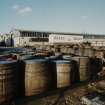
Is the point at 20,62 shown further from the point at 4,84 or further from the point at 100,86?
the point at 100,86

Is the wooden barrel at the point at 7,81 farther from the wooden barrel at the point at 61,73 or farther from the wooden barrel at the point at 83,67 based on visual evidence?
the wooden barrel at the point at 83,67

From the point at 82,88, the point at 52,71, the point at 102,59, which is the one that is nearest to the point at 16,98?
the point at 52,71

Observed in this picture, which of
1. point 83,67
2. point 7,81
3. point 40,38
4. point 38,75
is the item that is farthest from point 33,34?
point 7,81

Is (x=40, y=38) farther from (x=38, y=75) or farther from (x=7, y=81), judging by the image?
(x=7, y=81)

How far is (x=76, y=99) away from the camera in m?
6.86

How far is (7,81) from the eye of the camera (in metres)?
6.47

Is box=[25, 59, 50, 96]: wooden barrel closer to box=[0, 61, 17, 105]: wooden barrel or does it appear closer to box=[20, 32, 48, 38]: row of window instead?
box=[0, 61, 17, 105]: wooden barrel

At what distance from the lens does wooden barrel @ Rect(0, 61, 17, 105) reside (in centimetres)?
638

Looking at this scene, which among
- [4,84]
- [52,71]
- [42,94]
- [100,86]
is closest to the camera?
[4,84]

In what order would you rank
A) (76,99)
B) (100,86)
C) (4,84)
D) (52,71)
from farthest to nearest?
1. (100,86)
2. (52,71)
3. (76,99)
4. (4,84)

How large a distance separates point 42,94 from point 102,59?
8.60m

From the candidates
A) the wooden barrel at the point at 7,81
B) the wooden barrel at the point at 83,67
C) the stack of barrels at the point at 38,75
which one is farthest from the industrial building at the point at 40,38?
the wooden barrel at the point at 7,81

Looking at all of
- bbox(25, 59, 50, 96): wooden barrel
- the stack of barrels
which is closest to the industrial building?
the stack of barrels

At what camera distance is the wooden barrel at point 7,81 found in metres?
6.38
